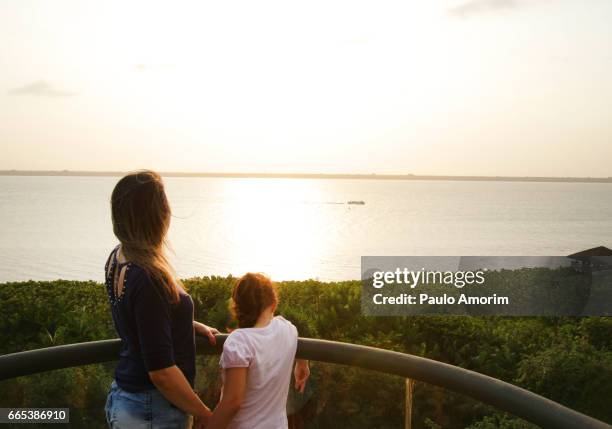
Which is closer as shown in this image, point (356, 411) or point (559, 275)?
point (356, 411)

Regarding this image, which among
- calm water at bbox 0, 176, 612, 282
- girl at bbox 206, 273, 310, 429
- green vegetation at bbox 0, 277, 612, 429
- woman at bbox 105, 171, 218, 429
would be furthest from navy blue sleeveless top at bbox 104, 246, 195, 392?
calm water at bbox 0, 176, 612, 282

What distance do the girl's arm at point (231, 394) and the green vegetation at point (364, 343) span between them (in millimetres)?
765

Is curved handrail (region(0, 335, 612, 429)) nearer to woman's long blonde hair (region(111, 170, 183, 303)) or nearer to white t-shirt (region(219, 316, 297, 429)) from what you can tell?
white t-shirt (region(219, 316, 297, 429))

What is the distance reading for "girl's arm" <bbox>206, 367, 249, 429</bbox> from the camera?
94.3 inches

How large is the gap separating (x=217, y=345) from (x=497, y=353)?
4.71 m

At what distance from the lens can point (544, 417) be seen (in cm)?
174

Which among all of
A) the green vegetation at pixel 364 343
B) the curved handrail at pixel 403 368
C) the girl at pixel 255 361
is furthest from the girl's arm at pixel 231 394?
the green vegetation at pixel 364 343

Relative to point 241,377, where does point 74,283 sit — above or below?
below

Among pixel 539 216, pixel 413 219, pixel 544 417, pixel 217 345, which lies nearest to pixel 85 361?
pixel 217 345

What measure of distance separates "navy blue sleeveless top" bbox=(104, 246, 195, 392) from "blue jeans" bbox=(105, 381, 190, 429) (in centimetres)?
4

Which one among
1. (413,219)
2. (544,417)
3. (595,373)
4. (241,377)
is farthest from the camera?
(413,219)

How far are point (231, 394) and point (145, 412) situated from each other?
361mm

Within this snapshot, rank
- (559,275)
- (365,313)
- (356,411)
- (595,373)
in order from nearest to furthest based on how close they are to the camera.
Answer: (356,411)
(595,373)
(365,313)
(559,275)

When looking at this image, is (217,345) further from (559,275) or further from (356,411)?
(559,275)
